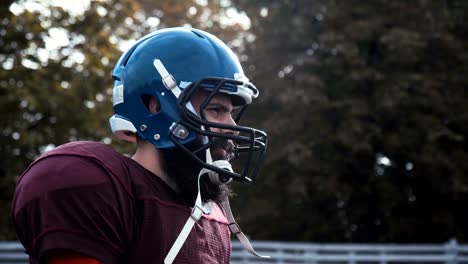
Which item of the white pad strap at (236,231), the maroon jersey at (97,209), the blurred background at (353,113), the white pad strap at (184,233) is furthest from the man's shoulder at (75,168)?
the blurred background at (353,113)

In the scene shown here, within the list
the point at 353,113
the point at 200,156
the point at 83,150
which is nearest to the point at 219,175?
the point at 200,156

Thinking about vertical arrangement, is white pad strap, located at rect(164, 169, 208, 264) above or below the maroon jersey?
below

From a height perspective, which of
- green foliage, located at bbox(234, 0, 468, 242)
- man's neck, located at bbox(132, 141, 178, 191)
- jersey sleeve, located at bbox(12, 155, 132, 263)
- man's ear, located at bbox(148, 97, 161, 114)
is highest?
jersey sleeve, located at bbox(12, 155, 132, 263)

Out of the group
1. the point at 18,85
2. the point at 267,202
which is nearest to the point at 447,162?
the point at 267,202

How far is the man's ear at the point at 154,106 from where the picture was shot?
2330 millimetres

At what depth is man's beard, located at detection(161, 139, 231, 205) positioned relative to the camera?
221 cm

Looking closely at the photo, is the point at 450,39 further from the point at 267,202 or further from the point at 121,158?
the point at 121,158

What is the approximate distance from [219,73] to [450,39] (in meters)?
14.7

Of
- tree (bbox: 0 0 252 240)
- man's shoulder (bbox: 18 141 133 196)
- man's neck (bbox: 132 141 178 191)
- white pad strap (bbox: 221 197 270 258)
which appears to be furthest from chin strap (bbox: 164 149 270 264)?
tree (bbox: 0 0 252 240)

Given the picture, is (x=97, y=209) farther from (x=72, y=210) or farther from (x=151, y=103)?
(x=151, y=103)

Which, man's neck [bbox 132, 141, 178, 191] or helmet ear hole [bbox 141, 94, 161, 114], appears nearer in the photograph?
man's neck [bbox 132, 141, 178, 191]

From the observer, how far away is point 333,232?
1673 centimetres

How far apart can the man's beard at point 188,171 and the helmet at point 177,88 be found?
3 cm

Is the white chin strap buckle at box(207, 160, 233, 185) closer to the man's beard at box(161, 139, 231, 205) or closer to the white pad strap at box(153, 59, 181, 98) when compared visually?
the man's beard at box(161, 139, 231, 205)
